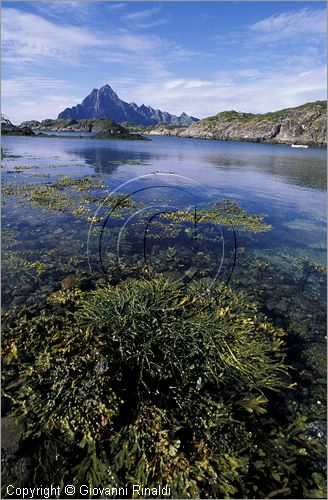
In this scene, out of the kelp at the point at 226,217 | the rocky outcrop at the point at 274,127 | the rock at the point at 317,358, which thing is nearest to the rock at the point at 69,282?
the rock at the point at 317,358

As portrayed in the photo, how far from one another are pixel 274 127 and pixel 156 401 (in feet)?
546

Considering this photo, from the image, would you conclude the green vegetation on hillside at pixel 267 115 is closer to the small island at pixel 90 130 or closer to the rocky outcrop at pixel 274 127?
the rocky outcrop at pixel 274 127

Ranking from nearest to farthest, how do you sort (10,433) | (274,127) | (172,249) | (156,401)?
1. (10,433)
2. (156,401)
3. (172,249)
4. (274,127)

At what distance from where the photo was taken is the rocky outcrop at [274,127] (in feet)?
450

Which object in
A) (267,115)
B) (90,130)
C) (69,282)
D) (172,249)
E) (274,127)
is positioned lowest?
(69,282)

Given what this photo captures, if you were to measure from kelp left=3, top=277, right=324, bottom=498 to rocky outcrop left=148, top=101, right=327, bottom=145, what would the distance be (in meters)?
148

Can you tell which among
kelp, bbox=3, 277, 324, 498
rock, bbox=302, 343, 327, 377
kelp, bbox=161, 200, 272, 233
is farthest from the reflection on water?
kelp, bbox=3, 277, 324, 498

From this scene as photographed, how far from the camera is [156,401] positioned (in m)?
6.29

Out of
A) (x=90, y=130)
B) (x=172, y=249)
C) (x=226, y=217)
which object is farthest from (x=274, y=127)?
(x=172, y=249)

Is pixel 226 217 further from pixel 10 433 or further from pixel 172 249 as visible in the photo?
pixel 10 433

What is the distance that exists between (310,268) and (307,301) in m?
3.62

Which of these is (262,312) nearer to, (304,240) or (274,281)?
(274,281)

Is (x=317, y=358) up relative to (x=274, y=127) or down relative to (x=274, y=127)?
down

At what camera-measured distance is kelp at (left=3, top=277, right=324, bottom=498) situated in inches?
205
